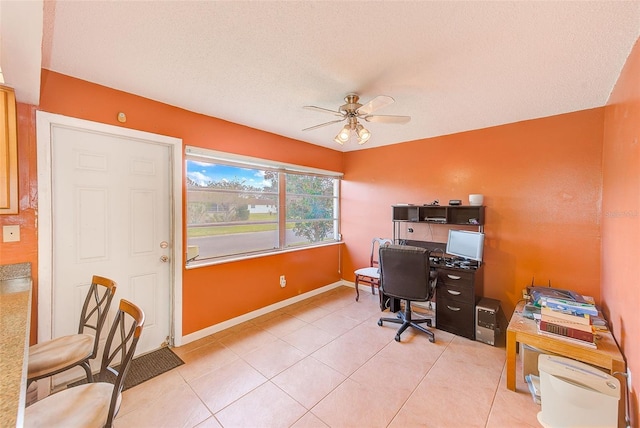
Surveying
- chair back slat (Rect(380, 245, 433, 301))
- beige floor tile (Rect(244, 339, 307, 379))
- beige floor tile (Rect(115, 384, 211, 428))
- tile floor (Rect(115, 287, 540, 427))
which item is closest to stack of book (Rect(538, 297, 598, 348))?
tile floor (Rect(115, 287, 540, 427))

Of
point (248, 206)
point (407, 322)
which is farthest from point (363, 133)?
point (407, 322)

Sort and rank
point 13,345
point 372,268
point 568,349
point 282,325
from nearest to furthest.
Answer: point 13,345
point 568,349
point 282,325
point 372,268

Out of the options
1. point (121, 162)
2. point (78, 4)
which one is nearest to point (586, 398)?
point (78, 4)

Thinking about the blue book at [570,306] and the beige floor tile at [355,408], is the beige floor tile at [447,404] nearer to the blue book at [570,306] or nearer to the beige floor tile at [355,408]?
the beige floor tile at [355,408]

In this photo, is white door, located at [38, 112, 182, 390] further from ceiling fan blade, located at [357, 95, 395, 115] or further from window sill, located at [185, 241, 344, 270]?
ceiling fan blade, located at [357, 95, 395, 115]

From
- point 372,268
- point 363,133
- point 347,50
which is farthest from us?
point 372,268

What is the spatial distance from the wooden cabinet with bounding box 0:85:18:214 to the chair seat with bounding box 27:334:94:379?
915mm

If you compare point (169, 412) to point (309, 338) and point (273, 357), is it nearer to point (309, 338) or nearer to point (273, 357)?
point (273, 357)

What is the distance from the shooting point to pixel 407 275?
283 centimetres

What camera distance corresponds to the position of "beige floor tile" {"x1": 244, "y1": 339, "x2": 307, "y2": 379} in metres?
2.31

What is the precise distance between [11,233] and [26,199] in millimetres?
253

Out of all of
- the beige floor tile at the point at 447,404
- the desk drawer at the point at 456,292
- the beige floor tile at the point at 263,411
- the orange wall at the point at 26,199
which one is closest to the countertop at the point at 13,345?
the orange wall at the point at 26,199

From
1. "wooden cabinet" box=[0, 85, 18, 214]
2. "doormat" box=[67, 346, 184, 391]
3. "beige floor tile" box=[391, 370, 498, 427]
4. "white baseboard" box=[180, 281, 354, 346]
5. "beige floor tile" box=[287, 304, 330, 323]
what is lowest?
"beige floor tile" box=[391, 370, 498, 427]

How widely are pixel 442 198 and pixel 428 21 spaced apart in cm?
268
